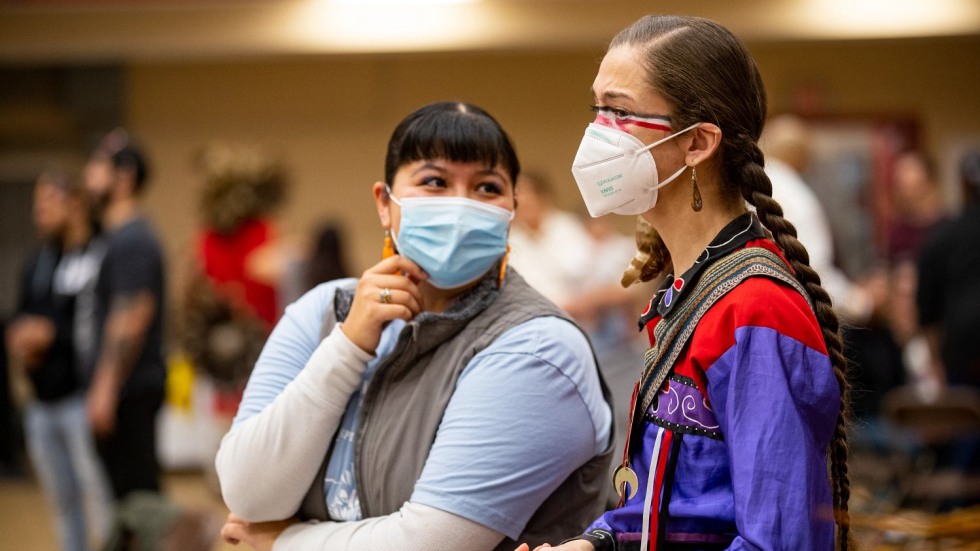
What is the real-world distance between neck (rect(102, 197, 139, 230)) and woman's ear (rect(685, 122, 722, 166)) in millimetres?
3453

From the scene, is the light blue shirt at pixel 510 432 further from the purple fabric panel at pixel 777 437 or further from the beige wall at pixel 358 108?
the beige wall at pixel 358 108

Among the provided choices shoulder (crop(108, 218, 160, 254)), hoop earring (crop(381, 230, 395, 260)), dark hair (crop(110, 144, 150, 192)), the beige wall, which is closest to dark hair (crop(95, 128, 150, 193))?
dark hair (crop(110, 144, 150, 192))

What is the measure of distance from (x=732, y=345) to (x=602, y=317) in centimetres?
382

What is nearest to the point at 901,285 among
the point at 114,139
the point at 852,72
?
the point at 852,72

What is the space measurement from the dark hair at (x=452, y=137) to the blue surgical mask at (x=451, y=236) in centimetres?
8

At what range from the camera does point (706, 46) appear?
4.72ft

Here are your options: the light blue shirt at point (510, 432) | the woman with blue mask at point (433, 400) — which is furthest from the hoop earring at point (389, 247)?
the light blue shirt at point (510, 432)

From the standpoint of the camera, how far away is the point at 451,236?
1.89 m

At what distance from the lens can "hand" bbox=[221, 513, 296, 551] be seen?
1929 millimetres

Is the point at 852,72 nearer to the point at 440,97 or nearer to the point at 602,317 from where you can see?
the point at 440,97

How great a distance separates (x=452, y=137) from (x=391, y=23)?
232 inches

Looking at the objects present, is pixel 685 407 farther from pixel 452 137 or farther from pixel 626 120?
pixel 452 137

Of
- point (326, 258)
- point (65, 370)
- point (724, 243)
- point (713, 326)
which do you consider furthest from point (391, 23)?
point (713, 326)

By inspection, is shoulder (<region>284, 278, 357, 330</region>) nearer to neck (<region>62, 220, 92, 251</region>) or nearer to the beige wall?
neck (<region>62, 220, 92, 251</region>)
